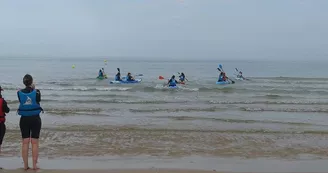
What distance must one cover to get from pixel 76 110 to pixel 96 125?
3.91m

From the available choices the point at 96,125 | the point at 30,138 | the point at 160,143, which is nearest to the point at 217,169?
the point at 160,143

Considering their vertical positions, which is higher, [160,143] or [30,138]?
[30,138]

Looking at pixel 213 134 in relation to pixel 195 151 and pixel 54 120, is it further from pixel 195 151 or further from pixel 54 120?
pixel 54 120

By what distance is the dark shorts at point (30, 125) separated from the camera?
5.77 metres

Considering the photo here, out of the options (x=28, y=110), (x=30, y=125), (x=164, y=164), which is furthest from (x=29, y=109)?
(x=164, y=164)

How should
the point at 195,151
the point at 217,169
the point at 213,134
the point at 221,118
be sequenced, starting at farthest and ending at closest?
the point at 221,118, the point at 213,134, the point at 195,151, the point at 217,169

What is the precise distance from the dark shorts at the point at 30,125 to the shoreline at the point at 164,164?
69 centimetres

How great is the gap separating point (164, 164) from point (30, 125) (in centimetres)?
251

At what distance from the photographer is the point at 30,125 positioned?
5812 mm

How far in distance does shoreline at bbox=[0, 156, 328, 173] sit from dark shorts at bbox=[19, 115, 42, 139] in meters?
0.69

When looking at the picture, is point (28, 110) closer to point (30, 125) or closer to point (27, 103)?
point (27, 103)

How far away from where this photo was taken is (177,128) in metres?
11.3

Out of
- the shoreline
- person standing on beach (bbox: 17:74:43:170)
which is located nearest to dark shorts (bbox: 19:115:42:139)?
person standing on beach (bbox: 17:74:43:170)

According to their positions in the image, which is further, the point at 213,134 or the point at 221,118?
the point at 221,118
